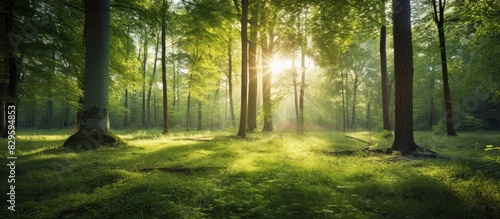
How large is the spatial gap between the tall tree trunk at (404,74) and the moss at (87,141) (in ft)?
30.8

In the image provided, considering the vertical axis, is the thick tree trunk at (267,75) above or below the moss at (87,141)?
above

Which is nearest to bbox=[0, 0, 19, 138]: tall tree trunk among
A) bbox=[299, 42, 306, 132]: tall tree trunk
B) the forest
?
the forest

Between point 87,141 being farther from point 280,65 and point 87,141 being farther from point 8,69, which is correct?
point 280,65

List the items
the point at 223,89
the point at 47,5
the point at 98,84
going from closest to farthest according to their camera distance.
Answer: the point at 98,84 → the point at 47,5 → the point at 223,89

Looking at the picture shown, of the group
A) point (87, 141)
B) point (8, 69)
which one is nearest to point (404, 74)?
point (87, 141)

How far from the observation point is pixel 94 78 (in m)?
7.78

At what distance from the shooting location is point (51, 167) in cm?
531

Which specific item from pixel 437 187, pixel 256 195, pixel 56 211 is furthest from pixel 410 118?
pixel 56 211

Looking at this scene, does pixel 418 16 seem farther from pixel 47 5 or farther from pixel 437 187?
Result: pixel 47 5

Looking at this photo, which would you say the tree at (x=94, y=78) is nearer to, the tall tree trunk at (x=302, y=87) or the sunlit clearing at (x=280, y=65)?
the tall tree trunk at (x=302, y=87)

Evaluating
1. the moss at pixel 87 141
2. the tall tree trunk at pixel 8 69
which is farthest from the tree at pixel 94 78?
the tall tree trunk at pixel 8 69

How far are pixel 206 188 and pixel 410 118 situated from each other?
7579mm

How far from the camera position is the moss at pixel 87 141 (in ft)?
24.4

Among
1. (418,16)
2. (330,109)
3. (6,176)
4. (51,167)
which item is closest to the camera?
(6,176)
